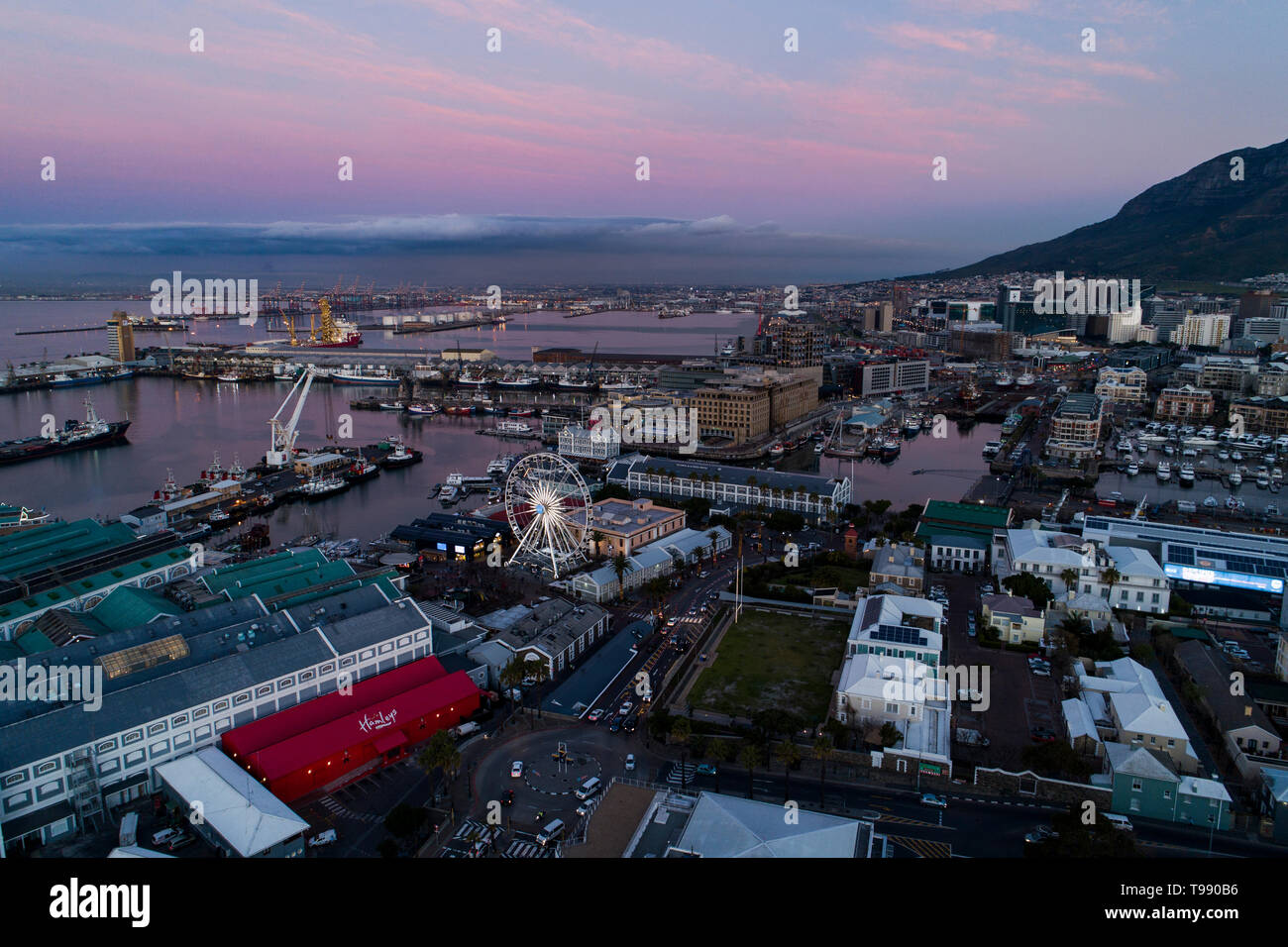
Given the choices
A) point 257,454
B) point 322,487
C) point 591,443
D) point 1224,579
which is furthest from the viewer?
point 257,454

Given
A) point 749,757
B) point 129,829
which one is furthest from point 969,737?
point 129,829

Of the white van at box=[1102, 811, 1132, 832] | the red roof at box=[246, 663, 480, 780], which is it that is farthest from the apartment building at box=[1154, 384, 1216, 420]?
the red roof at box=[246, 663, 480, 780]

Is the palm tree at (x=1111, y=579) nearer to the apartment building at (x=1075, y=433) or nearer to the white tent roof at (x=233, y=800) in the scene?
the white tent roof at (x=233, y=800)

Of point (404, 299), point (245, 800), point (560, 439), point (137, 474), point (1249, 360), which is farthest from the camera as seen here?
point (404, 299)

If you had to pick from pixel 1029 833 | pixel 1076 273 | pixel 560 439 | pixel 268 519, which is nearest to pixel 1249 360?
pixel 560 439

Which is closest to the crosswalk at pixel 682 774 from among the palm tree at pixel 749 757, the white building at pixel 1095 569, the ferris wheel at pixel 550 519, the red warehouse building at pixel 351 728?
the palm tree at pixel 749 757

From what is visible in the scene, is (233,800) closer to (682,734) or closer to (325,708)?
(325,708)
